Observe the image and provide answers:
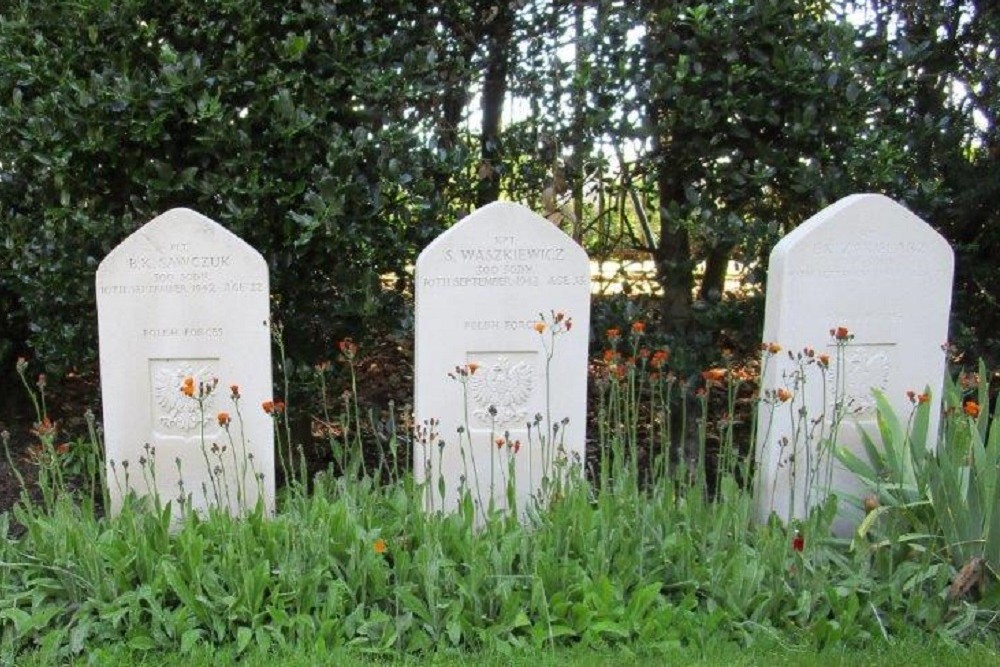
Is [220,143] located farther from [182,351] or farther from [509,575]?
[509,575]

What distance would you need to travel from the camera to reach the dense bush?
185 inches

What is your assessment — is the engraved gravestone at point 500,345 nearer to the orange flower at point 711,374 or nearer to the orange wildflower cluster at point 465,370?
the orange wildflower cluster at point 465,370

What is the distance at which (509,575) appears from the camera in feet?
11.4

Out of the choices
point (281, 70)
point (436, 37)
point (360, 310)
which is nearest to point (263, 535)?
point (360, 310)

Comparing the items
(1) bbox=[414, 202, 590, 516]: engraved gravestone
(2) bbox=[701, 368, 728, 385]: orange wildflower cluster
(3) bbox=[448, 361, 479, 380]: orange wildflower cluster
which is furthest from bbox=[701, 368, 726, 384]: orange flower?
(3) bbox=[448, 361, 479, 380]: orange wildflower cluster

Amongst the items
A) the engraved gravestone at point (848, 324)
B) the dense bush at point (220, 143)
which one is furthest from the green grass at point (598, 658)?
the dense bush at point (220, 143)

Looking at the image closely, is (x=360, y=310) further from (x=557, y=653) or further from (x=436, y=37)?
(x=557, y=653)

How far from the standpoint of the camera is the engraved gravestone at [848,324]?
13.7 feet

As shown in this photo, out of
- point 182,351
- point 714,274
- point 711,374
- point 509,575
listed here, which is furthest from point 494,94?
point 509,575

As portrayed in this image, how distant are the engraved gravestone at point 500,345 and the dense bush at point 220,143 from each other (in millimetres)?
835

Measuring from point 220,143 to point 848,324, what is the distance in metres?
3.10

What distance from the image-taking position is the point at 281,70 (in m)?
4.80

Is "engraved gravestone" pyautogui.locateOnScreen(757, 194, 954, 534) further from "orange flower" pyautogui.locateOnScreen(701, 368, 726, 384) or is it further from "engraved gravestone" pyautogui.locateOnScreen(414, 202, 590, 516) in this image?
"engraved gravestone" pyautogui.locateOnScreen(414, 202, 590, 516)

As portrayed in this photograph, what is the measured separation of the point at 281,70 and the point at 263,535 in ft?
7.67
